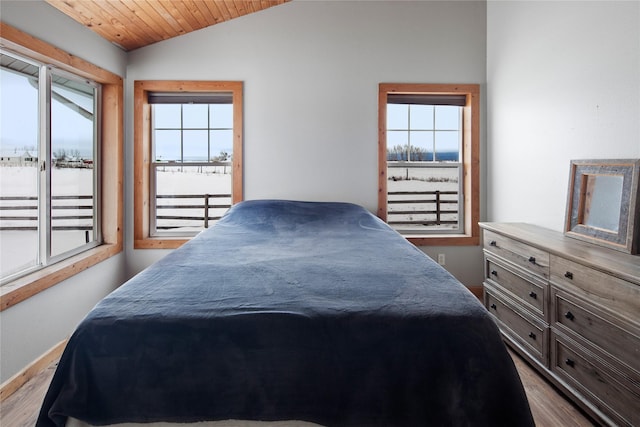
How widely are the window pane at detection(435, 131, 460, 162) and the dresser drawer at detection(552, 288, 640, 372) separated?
6.54 feet

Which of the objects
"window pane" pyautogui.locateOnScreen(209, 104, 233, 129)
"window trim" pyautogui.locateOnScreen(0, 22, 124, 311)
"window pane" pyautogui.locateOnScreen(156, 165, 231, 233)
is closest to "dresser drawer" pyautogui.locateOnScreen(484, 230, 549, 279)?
"window pane" pyautogui.locateOnScreen(156, 165, 231, 233)

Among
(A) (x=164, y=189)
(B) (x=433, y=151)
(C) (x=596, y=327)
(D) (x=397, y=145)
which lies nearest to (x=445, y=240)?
(B) (x=433, y=151)

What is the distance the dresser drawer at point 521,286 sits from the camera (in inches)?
85.7

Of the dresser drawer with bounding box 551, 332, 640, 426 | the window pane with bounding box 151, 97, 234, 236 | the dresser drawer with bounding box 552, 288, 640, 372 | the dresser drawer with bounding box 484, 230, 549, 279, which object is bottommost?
the dresser drawer with bounding box 551, 332, 640, 426

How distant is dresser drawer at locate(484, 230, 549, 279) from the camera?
2184mm

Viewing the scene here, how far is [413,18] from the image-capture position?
3.56m

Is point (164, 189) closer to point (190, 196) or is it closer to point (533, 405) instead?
point (190, 196)

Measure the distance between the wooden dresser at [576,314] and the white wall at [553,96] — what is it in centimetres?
49

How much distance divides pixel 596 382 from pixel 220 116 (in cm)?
335

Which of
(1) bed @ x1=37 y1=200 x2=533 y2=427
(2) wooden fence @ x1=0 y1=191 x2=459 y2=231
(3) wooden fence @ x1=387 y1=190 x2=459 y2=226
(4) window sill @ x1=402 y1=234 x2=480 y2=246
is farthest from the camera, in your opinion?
(3) wooden fence @ x1=387 y1=190 x2=459 y2=226

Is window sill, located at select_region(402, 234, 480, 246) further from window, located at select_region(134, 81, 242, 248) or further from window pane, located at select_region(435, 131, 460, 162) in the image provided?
window, located at select_region(134, 81, 242, 248)

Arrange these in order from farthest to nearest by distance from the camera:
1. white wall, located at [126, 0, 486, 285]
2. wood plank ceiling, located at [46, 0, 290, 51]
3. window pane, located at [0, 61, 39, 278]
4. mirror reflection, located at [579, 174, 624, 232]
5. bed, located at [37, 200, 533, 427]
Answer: white wall, located at [126, 0, 486, 285]
wood plank ceiling, located at [46, 0, 290, 51]
window pane, located at [0, 61, 39, 278]
mirror reflection, located at [579, 174, 624, 232]
bed, located at [37, 200, 533, 427]

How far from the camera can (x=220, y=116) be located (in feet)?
12.1

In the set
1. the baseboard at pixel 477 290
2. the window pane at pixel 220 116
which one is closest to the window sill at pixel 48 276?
the window pane at pixel 220 116
